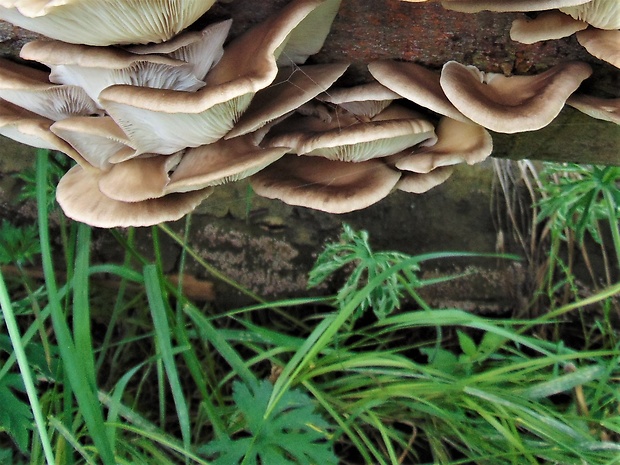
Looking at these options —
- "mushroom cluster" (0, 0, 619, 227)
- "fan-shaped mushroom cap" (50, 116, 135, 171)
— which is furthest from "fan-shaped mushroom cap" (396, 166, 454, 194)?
"fan-shaped mushroom cap" (50, 116, 135, 171)

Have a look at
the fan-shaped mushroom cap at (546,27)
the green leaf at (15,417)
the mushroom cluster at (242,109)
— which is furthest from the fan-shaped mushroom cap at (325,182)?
the green leaf at (15,417)

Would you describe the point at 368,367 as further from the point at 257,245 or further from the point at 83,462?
the point at 83,462

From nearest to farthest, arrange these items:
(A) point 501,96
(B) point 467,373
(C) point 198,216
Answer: (A) point 501,96 → (B) point 467,373 → (C) point 198,216

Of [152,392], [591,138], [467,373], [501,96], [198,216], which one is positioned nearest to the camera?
[501,96]

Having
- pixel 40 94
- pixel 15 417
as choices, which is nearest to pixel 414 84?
pixel 40 94

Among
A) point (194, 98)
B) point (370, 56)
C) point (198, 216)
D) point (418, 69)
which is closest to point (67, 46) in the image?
point (194, 98)

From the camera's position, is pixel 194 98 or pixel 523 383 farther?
pixel 523 383

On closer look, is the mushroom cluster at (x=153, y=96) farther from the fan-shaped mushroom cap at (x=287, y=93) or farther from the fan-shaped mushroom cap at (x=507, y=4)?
the fan-shaped mushroom cap at (x=507, y=4)

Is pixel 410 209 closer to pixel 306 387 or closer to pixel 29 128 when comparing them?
pixel 306 387
